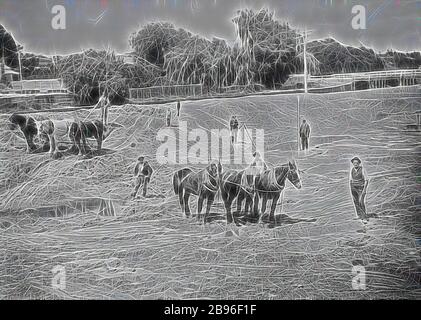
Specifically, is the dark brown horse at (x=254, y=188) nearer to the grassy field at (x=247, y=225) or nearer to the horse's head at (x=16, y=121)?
the grassy field at (x=247, y=225)

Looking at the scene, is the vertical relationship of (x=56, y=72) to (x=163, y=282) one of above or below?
above

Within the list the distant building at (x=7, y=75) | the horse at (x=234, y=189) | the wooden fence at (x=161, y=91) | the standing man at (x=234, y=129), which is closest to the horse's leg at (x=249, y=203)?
the horse at (x=234, y=189)

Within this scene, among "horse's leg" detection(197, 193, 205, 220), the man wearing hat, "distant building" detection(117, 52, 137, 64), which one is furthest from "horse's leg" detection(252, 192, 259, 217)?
"distant building" detection(117, 52, 137, 64)

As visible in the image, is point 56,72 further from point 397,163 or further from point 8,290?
point 397,163

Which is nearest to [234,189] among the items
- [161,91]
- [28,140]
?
[161,91]

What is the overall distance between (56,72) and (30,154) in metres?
0.63

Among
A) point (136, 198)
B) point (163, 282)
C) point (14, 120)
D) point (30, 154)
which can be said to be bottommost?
point (163, 282)

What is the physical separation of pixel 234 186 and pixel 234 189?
2cm

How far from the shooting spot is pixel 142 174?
3820 mm

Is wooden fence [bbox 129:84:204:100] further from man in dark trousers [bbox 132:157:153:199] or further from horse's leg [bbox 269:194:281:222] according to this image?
horse's leg [bbox 269:194:281:222]

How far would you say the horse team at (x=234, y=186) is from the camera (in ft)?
12.5
